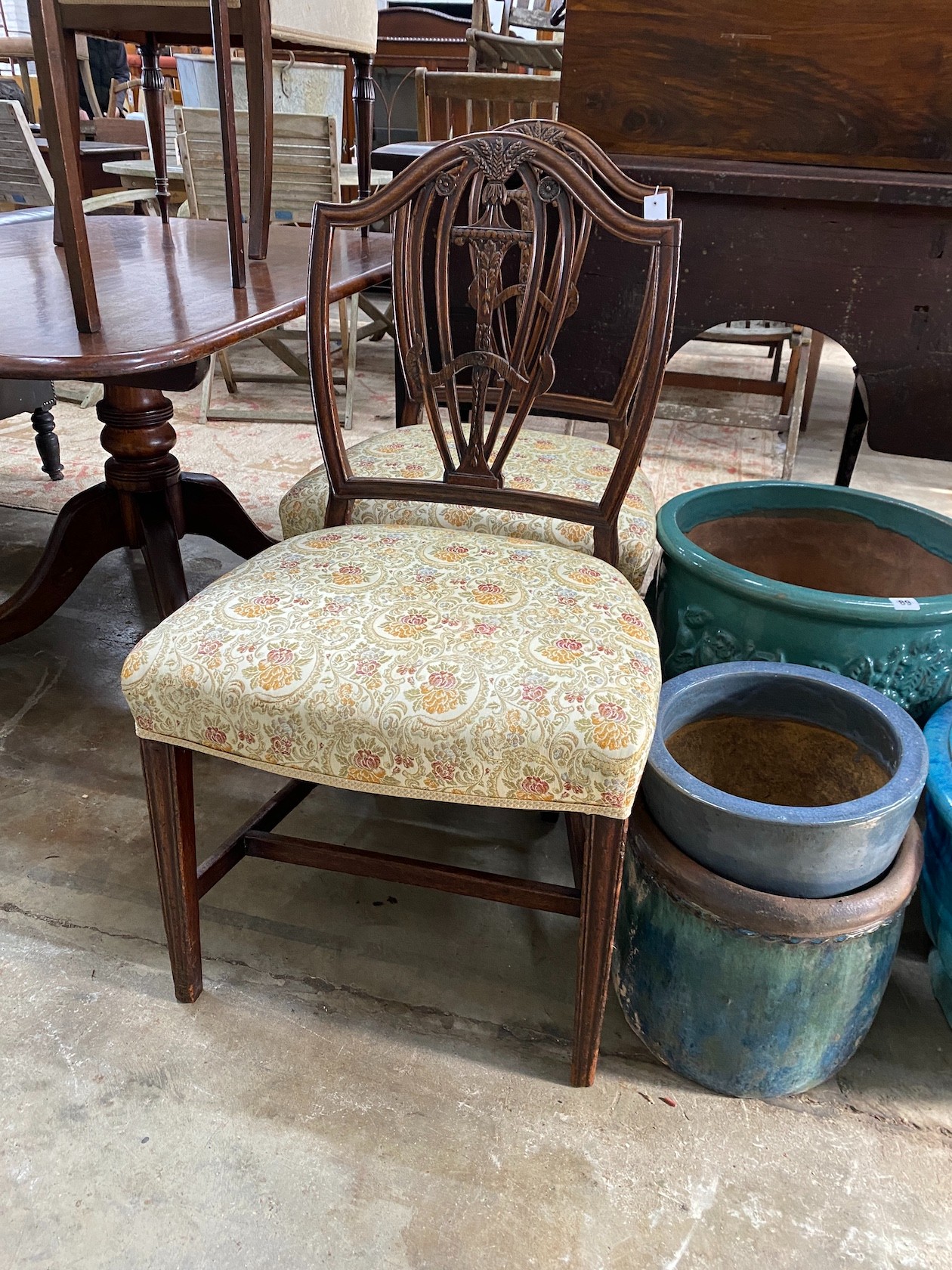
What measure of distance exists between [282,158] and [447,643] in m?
2.80

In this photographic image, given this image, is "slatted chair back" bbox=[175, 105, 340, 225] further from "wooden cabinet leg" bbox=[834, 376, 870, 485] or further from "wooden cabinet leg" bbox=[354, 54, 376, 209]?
"wooden cabinet leg" bbox=[834, 376, 870, 485]

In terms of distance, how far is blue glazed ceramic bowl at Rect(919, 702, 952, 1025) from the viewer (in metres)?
1.06

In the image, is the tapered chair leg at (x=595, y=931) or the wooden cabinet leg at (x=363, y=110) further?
the wooden cabinet leg at (x=363, y=110)

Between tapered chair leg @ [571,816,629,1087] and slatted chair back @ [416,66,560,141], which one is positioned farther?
slatted chair back @ [416,66,560,141]

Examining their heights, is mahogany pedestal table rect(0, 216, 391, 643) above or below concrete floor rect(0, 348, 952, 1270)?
above

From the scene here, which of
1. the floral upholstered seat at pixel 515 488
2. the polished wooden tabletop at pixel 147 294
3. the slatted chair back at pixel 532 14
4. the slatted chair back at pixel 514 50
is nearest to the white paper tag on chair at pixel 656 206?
the floral upholstered seat at pixel 515 488

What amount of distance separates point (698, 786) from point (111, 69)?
24.8 ft

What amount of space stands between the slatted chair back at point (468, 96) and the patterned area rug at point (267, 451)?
0.96 m

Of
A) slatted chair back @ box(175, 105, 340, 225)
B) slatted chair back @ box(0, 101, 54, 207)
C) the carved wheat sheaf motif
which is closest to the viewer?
the carved wheat sheaf motif

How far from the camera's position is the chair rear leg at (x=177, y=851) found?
3.30ft

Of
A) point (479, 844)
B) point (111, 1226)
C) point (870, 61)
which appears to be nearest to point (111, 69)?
point (870, 61)

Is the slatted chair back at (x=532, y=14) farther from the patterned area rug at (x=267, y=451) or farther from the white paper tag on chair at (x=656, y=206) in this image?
the white paper tag on chair at (x=656, y=206)

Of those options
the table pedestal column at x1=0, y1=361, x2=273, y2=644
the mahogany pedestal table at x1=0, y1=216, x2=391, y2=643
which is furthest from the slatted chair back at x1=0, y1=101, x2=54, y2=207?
the table pedestal column at x1=0, y1=361, x2=273, y2=644

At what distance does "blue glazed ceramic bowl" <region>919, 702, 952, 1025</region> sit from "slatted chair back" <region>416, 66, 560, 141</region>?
185cm
